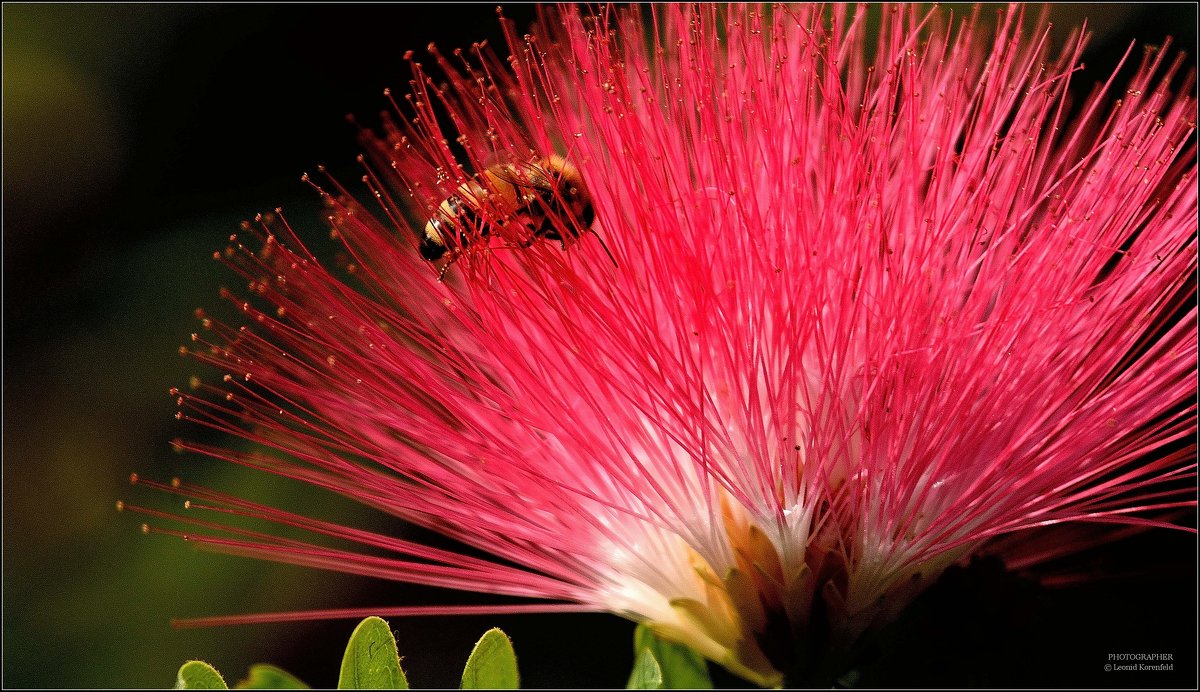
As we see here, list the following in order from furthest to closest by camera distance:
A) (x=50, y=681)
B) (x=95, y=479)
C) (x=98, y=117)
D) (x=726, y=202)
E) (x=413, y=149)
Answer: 1. (x=98, y=117)
2. (x=95, y=479)
3. (x=50, y=681)
4. (x=413, y=149)
5. (x=726, y=202)

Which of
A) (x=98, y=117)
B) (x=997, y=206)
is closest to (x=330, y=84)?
(x=98, y=117)

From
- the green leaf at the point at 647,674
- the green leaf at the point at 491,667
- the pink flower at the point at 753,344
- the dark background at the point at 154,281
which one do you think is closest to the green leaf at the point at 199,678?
the pink flower at the point at 753,344

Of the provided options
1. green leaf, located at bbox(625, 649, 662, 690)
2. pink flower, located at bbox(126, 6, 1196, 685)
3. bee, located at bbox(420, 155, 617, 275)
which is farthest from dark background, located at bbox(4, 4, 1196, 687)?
bee, located at bbox(420, 155, 617, 275)

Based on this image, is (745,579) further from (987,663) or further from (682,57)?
(682,57)

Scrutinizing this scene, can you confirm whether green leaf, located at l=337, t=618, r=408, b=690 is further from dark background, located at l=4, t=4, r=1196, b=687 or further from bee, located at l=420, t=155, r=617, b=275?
dark background, located at l=4, t=4, r=1196, b=687

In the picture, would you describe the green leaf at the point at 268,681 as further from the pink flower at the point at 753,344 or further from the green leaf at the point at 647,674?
the green leaf at the point at 647,674

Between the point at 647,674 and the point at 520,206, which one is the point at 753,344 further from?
the point at 647,674
